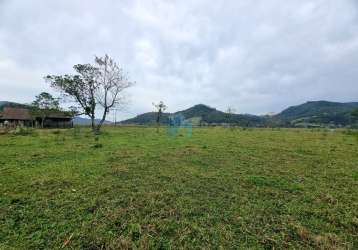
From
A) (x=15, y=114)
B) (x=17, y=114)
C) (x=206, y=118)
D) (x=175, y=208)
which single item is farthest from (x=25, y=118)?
(x=206, y=118)

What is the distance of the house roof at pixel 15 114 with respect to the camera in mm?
40156

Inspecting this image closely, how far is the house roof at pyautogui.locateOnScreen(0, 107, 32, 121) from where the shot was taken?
40156mm

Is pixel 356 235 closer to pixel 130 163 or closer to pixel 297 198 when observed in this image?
pixel 297 198

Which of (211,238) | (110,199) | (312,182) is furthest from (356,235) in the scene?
(110,199)

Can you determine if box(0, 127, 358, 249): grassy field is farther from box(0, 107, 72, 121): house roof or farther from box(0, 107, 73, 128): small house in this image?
box(0, 107, 72, 121): house roof

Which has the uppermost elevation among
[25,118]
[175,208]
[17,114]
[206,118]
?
[17,114]

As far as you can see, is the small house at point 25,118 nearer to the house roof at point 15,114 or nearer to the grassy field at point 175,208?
the house roof at point 15,114

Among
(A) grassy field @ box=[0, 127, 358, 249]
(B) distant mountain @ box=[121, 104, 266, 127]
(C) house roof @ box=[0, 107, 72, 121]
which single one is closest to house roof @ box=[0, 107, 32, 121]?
(C) house roof @ box=[0, 107, 72, 121]

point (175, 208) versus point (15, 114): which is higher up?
point (15, 114)

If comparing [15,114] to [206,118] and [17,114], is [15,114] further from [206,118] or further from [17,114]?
[206,118]

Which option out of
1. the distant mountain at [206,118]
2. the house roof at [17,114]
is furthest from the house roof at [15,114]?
the distant mountain at [206,118]

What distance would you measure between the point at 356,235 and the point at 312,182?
2.63 m

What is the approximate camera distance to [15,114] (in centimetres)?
4131

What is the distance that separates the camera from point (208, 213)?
3.47 m
